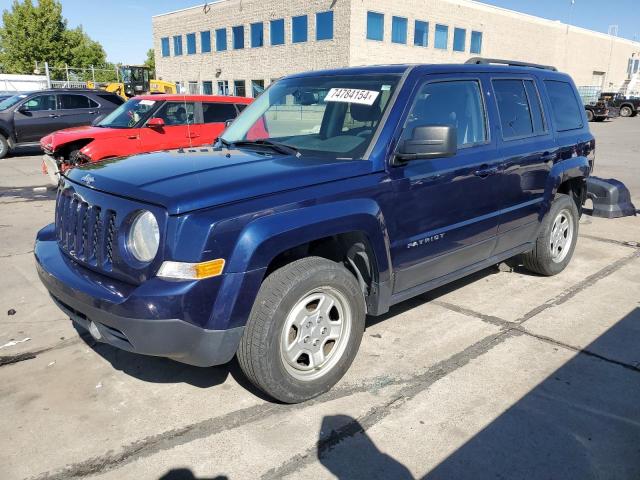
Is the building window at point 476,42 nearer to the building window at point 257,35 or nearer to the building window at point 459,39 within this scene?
the building window at point 459,39

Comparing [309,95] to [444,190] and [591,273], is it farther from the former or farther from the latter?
[591,273]

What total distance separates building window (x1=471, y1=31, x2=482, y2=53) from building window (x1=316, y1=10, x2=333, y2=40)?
1395 centimetres

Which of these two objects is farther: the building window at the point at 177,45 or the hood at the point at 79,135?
the building window at the point at 177,45

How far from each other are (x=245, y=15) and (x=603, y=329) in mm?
40759

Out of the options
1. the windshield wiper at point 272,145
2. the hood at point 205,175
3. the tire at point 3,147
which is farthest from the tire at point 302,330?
the tire at point 3,147

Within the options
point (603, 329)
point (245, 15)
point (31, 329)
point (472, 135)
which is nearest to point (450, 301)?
point (603, 329)

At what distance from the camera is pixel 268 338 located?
9.50 ft

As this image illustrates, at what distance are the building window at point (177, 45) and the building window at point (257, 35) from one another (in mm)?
10051

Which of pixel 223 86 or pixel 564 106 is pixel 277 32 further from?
pixel 564 106

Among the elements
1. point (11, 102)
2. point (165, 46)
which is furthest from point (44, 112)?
point (165, 46)

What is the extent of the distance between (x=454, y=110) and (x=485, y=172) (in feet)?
1.73

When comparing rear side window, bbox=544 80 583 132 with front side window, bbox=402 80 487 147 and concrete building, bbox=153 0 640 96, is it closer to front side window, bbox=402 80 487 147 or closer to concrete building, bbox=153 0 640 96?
front side window, bbox=402 80 487 147

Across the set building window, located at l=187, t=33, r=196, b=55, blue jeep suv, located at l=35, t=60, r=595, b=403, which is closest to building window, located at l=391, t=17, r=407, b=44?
building window, located at l=187, t=33, r=196, b=55

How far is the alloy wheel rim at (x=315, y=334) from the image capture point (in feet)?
10.2
